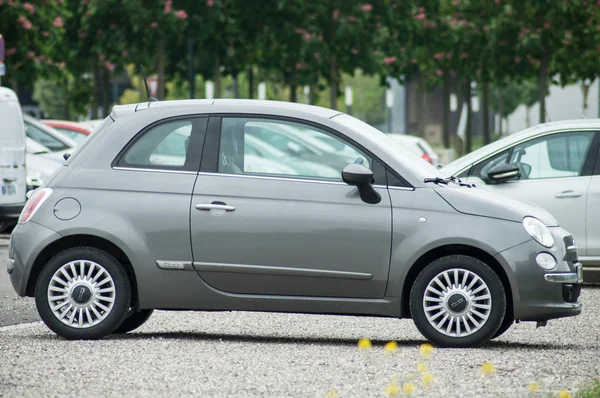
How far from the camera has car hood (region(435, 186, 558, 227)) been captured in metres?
8.84

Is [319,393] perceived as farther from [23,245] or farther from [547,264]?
[23,245]

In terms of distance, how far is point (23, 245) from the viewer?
9195 millimetres

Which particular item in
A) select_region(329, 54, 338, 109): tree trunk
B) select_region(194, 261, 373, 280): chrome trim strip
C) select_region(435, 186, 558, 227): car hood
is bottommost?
select_region(194, 261, 373, 280): chrome trim strip

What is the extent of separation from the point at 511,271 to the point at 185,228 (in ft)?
6.95

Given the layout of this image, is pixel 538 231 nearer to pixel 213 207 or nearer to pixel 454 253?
pixel 454 253

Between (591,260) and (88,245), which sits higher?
(88,245)

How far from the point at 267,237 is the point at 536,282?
1.74m

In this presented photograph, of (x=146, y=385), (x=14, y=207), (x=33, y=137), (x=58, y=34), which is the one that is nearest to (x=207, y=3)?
(x=58, y=34)

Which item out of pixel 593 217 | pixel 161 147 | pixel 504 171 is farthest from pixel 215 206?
pixel 593 217

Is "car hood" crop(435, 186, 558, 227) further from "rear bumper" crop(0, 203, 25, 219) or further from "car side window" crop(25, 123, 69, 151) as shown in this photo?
"car side window" crop(25, 123, 69, 151)

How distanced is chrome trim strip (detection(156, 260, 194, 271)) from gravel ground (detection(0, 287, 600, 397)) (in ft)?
1.58

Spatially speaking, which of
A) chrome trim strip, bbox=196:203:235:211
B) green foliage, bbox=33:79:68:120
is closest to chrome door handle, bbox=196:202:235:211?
chrome trim strip, bbox=196:203:235:211

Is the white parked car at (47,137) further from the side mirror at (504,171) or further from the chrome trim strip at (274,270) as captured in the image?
the chrome trim strip at (274,270)

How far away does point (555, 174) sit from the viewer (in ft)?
41.7
